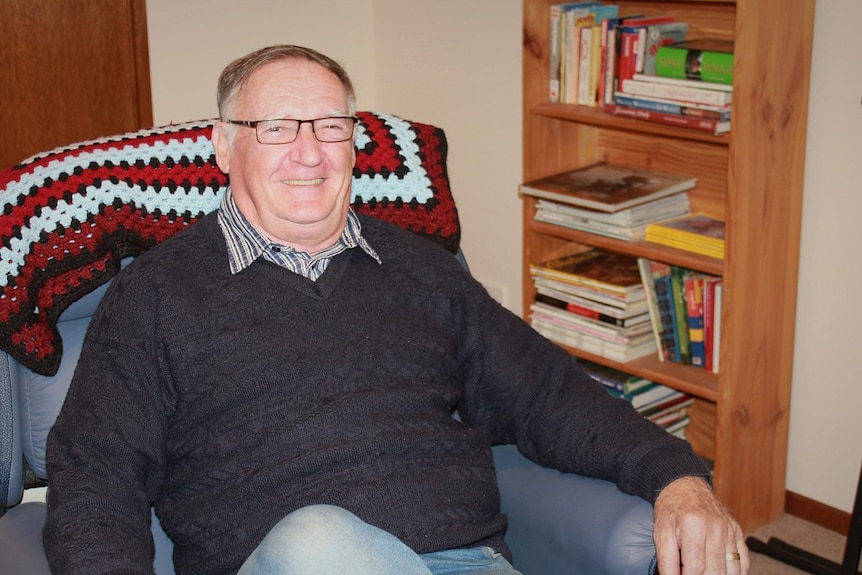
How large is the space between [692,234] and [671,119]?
0.27m

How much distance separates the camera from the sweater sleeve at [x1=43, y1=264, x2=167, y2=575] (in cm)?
149

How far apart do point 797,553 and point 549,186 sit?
3.35ft

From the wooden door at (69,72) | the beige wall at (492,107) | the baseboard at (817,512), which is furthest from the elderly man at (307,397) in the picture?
the wooden door at (69,72)

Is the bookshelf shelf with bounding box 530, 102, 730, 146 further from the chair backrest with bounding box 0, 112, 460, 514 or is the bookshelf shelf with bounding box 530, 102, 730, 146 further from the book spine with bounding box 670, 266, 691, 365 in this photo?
the chair backrest with bounding box 0, 112, 460, 514

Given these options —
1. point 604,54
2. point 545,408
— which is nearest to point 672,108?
point 604,54

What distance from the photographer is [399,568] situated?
4.72ft

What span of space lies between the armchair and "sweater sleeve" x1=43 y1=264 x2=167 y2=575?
0.37ft

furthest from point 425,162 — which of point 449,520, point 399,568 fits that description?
point 399,568

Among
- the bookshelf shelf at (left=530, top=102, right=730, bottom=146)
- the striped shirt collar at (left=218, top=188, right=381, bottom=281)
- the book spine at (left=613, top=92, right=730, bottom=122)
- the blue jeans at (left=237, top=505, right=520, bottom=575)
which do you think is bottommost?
the blue jeans at (left=237, top=505, right=520, bottom=575)

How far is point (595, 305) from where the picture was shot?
2773 mm

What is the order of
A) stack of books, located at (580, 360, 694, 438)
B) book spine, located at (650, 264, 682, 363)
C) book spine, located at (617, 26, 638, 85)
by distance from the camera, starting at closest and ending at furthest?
1. book spine, located at (617, 26, 638, 85)
2. book spine, located at (650, 264, 682, 363)
3. stack of books, located at (580, 360, 694, 438)

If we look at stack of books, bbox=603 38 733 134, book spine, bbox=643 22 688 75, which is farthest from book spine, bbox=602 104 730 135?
book spine, bbox=643 22 688 75

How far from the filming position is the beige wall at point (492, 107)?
246cm

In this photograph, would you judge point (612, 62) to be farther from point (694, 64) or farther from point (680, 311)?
point (680, 311)
